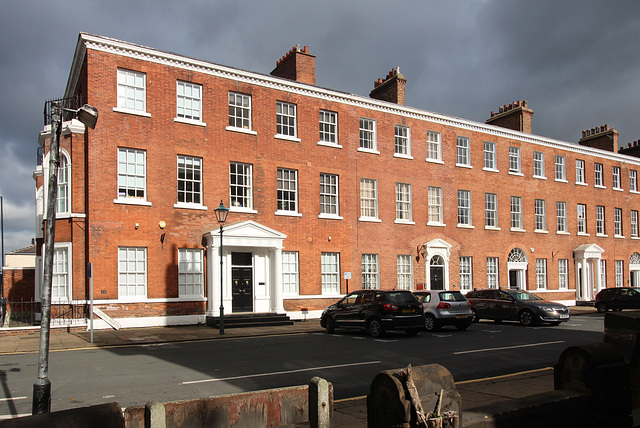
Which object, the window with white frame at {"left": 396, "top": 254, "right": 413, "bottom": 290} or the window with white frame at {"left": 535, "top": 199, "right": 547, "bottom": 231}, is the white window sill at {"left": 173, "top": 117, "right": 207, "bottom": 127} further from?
the window with white frame at {"left": 535, "top": 199, "right": 547, "bottom": 231}

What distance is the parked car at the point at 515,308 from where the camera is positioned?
21.9 metres

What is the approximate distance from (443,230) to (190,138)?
1548 centimetres

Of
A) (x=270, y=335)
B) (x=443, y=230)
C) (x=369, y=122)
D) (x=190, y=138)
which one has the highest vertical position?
(x=369, y=122)

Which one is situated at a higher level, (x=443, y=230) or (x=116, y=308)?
(x=443, y=230)

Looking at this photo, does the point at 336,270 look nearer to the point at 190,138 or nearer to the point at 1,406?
the point at 190,138

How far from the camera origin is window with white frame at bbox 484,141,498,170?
33781 mm

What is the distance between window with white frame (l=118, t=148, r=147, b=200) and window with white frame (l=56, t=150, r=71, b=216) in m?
2.00

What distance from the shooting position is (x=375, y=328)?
721 inches

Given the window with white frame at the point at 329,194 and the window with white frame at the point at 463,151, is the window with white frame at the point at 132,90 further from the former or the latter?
the window with white frame at the point at 463,151

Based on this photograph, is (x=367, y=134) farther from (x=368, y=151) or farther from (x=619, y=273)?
(x=619, y=273)

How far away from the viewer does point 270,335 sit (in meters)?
19.6

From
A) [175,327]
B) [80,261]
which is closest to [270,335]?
[175,327]

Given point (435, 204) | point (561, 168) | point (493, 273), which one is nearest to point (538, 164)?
point (561, 168)

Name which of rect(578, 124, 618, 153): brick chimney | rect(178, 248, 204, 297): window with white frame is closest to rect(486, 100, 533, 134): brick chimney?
rect(578, 124, 618, 153): brick chimney
